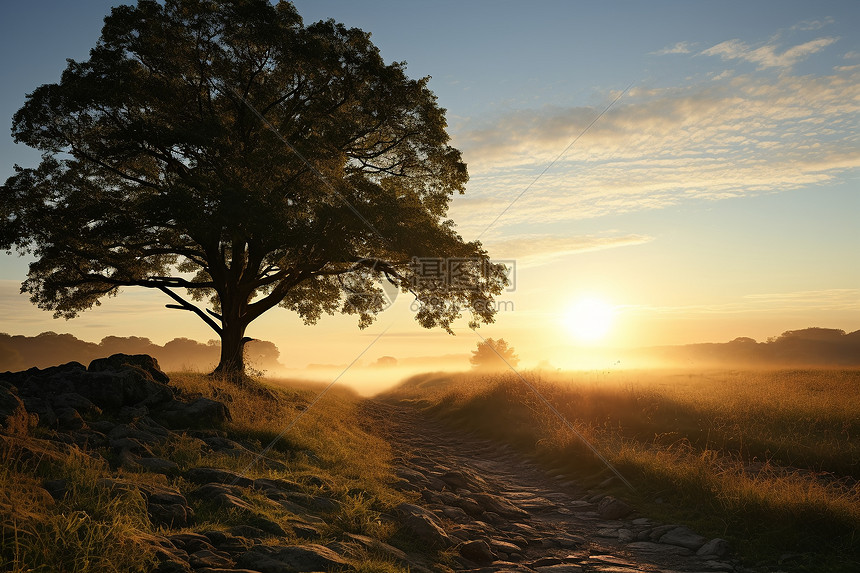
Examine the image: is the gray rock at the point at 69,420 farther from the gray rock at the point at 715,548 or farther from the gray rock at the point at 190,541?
the gray rock at the point at 715,548

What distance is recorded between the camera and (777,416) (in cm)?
1344

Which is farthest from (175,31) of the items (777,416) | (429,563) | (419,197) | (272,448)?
(777,416)

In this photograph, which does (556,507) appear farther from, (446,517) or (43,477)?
(43,477)

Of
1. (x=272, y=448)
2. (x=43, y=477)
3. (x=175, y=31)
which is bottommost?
(x=272, y=448)

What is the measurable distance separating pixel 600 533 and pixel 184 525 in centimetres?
621

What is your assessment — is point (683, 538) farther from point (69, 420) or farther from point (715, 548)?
point (69, 420)

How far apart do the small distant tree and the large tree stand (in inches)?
1579

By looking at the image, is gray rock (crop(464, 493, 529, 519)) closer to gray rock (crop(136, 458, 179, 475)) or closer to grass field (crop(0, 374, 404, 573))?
grass field (crop(0, 374, 404, 573))

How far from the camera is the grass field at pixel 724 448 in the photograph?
278 inches

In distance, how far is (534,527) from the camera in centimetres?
840

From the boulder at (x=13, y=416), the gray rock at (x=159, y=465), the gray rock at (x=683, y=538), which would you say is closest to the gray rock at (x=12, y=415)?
the boulder at (x=13, y=416)

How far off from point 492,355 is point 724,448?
4993 centimetres

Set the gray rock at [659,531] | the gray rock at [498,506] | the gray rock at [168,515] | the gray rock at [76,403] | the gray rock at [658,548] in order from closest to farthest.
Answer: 1. the gray rock at [168,515]
2. the gray rock at [658,548]
3. the gray rock at [659,531]
4. the gray rock at [498,506]
5. the gray rock at [76,403]

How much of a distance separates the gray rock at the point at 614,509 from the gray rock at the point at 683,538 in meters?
1.11
